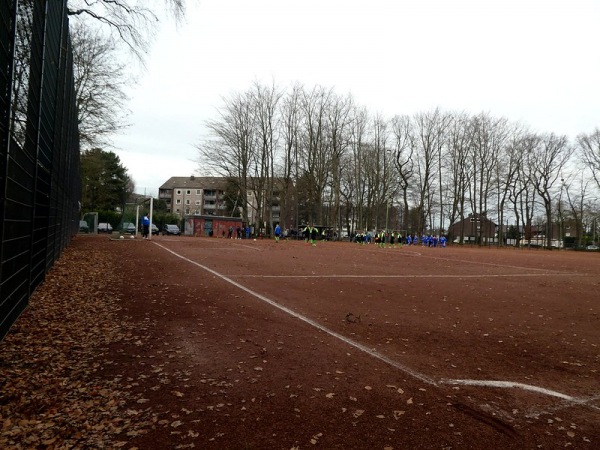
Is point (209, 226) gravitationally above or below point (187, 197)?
below

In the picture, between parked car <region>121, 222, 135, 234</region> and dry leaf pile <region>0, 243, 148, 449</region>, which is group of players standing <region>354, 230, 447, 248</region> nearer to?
parked car <region>121, 222, 135, 234</region>

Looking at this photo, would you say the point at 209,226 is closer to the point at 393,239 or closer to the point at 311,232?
the point at 311,232

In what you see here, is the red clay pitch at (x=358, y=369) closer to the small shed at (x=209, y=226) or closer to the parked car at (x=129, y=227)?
the parked car at (x=129, y=227)

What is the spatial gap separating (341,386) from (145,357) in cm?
211

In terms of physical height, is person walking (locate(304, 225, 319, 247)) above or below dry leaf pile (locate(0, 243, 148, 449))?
above

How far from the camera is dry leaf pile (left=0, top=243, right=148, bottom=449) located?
2824 millimetres

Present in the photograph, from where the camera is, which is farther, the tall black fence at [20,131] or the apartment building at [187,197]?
the apartment building at [187,197]

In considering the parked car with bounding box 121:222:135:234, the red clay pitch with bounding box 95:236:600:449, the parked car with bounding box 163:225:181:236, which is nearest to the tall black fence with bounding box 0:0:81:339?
the red clay pitch with bounding box 95:236:600:449

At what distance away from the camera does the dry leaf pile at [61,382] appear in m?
2.82

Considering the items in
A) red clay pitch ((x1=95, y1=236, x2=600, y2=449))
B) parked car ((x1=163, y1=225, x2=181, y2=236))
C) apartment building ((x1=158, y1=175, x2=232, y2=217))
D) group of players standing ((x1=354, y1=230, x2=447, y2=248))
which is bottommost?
red clay pitch ((x1=95, y1=236, x2=600, y2=449))

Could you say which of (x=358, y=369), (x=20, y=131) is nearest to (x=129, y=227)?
(x=20, y=131)

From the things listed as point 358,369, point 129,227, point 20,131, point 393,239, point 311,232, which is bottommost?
point 358,369

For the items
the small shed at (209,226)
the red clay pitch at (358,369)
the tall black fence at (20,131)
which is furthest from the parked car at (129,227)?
the tall black fence at (20,131)

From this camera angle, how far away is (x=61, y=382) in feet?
11.9
